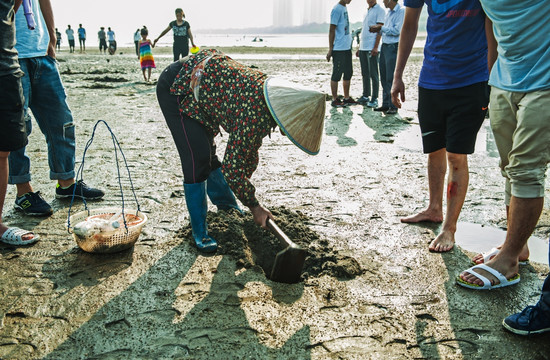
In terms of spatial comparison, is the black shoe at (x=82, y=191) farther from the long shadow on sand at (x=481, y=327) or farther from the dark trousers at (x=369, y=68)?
the dark trousers at (x=369, y=68)

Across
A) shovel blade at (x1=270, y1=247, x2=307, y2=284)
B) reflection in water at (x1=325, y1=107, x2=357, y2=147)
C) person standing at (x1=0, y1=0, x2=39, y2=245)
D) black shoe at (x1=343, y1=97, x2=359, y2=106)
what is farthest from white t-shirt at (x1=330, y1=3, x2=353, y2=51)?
shovel blade at (x1=270, y1=247, x2=307, y2=284)

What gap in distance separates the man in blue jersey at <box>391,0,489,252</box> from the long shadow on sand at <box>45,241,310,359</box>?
1.55 metres

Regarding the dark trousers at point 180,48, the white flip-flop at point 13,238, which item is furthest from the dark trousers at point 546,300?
the dark trousers at point 180,48

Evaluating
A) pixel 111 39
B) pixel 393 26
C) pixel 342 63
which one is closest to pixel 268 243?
pixel 393 26

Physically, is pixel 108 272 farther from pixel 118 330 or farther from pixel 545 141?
pixel 545 141

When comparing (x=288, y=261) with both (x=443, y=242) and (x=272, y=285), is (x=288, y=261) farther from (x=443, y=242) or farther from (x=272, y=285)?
(x=443, y=242)

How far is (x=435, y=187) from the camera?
3541mm

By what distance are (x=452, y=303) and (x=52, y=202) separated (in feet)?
11.4

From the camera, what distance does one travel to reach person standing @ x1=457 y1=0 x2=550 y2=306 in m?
2.24

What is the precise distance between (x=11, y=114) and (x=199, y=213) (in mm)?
1432

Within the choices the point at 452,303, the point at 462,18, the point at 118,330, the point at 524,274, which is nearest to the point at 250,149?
the point at 118,330

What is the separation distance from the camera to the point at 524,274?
9.41ft

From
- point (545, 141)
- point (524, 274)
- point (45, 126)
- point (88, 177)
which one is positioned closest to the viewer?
point (545, 141)

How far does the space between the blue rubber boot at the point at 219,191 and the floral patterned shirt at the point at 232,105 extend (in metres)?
0.68
